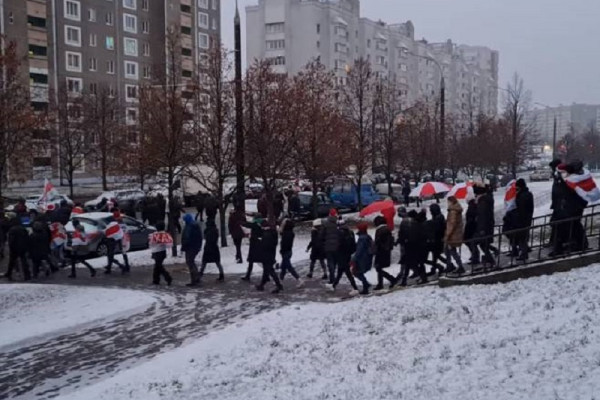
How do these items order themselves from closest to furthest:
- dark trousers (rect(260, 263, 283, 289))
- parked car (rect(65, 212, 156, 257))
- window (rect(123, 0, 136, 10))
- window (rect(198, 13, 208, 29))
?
1. dark trousers (rect(260, 263, 283, 289))
2. parked car (rect(65, 212, 156, 257))
3. window (rect(123, 0, 136, 10))
4. window (rect(198, 13, 208, 29))

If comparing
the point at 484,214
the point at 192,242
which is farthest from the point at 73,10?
the point at 484,214

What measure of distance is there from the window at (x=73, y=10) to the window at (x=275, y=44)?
33141 millimetres

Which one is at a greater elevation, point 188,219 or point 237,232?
point 188,219

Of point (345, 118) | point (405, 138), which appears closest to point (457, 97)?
point (405, 138)

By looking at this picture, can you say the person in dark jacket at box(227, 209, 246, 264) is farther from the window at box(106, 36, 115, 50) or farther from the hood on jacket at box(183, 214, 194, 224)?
the window at box(106, 36, 115, 50)

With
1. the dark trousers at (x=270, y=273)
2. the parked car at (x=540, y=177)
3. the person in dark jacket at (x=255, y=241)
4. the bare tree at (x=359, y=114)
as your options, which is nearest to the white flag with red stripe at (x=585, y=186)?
the dark trousers at (x=270, y=273)

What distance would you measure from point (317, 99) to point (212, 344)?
20.0 m

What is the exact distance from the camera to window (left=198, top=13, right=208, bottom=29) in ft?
267

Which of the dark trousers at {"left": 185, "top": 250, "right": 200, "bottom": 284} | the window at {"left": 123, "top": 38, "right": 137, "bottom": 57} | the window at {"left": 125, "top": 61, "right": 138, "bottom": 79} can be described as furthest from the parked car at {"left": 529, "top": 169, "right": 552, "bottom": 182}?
the dark trousers at {"left": 185, "top": 250, "right": 200, "bottom": 284}

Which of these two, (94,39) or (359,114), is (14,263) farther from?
(94,39)

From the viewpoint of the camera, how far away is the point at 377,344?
8.59 meters

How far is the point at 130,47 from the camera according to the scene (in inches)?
2813

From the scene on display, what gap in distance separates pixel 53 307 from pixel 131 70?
61.5 metres

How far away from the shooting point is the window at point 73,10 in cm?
6419
